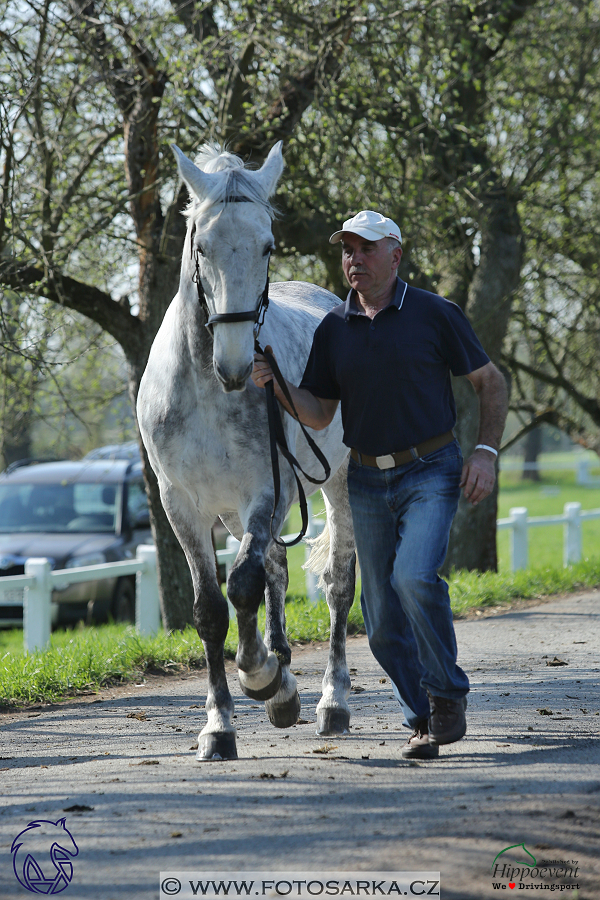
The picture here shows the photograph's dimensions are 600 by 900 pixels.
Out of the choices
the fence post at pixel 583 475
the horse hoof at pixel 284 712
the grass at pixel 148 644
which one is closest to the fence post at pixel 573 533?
the grass at pixel 148 644

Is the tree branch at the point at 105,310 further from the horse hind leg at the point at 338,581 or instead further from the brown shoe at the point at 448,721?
the brown shoe at the point at 448,721

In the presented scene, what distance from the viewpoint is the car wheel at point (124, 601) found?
11078mm

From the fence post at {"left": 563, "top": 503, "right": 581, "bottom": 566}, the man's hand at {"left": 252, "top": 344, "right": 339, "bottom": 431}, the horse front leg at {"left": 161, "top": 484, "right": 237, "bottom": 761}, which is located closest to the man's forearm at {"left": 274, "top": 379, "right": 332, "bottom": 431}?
the man's hand at {"left": 252, "top": 344, "right": 339, "bottom": 431}

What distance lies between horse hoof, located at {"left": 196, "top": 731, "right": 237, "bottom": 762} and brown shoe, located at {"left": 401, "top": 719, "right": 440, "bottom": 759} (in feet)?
2.62

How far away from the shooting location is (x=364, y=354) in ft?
13.8

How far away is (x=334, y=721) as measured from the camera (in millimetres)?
4812

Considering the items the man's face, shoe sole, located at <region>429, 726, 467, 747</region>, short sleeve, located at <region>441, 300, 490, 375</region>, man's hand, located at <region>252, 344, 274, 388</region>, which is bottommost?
shoe sole, located at <region>429, 726, 467, 747</region>

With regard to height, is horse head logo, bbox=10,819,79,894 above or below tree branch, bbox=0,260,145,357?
below

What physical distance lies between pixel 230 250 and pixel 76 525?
857 cm

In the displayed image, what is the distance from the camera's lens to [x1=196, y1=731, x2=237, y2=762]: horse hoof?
4.27 meters

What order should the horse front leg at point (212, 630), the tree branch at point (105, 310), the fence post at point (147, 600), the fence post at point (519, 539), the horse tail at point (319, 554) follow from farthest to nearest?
1. the fence post at point (519, 539)
2. the fence post at point (147, 600)
3. the tree branch at point (105, 310)
4. the horse tail at point (319, 554)
5. the horse front leg at point (212, 630)

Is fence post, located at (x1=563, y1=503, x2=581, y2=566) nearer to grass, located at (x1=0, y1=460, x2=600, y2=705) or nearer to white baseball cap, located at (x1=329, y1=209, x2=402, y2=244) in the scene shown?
grass, located at (x1=0, y1=460, x2=600, y2=705)

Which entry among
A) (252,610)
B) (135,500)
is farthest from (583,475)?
(252,610)

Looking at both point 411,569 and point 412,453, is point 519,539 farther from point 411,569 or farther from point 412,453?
point 411,569
